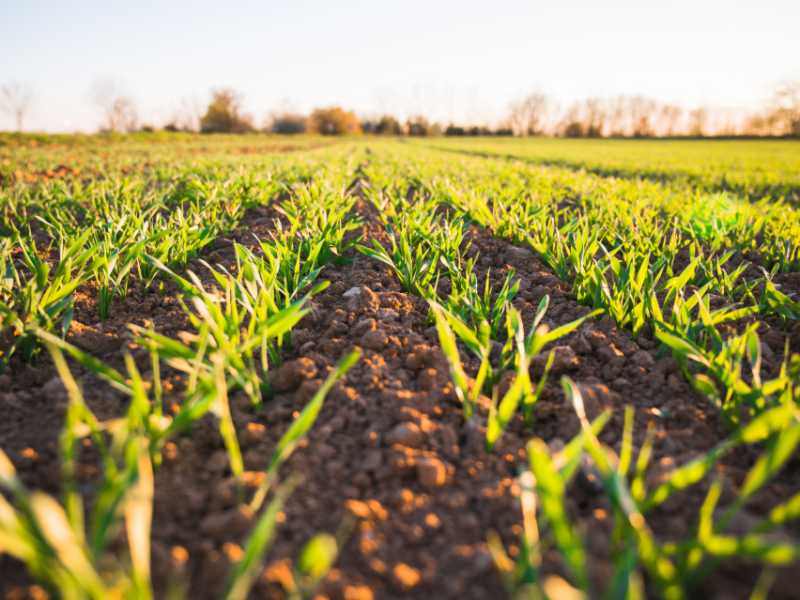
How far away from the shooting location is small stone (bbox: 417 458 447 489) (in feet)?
3.01

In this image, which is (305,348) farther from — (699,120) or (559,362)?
(699,120)

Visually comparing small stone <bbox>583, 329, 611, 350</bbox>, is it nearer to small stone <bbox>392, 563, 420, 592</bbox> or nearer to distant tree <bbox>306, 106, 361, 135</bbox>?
small stone <bbox>392, 563, 420, 592</bbox>

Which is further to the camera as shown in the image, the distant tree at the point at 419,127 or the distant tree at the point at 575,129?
the distant tree at the point at 419,127

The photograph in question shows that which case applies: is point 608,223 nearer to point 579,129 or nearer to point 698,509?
point 698,509

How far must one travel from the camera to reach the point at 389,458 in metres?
0.97

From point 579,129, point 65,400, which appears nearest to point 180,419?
point 65,400

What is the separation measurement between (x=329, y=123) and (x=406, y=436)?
5635cm

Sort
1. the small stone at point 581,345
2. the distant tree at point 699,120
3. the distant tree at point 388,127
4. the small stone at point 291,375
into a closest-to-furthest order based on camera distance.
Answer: the small stone at point 291,375 → the small stone at point 581,345 → the distant tree at point 388,127 → the distant tree at point 699,120

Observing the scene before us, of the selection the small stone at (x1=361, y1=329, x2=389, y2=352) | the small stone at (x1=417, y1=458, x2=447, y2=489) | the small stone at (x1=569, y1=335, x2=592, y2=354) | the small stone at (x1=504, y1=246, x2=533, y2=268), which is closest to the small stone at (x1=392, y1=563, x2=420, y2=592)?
the small stone at (x1=417, y1=458, x2=447, y2=489)

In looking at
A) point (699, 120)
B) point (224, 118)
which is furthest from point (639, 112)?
point (224, 118)

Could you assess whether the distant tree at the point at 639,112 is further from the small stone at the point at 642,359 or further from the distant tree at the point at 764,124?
the small stone at the point at 642,359

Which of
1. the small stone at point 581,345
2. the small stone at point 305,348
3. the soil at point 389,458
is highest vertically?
the small stone at point 305,348

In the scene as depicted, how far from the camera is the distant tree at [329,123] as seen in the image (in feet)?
170

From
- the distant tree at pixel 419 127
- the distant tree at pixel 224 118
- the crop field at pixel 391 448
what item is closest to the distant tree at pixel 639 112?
the distant tree at pixel 419 127
